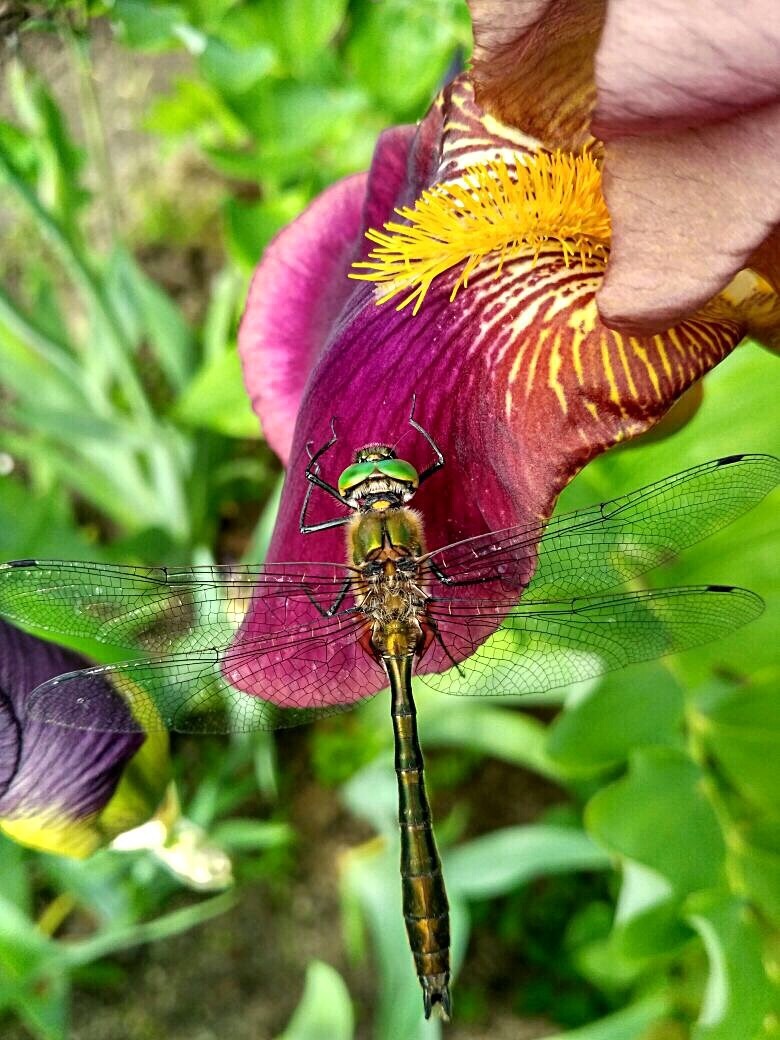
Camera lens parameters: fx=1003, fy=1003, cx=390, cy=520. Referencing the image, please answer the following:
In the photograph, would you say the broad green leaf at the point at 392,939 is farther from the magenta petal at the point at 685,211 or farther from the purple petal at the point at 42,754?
the magenta petal at the point at 685,211

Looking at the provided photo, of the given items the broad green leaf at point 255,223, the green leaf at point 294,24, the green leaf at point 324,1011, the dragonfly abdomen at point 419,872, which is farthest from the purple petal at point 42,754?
the green leaf at point 294,24

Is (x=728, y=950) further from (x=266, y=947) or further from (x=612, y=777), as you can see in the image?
(x=266, y=947)

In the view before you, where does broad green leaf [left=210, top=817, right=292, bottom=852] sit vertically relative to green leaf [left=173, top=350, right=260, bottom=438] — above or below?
below

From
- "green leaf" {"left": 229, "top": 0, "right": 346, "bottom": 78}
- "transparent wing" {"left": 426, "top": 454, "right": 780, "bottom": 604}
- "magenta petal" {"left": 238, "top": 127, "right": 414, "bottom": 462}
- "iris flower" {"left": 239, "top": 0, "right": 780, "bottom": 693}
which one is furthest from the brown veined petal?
"green leaf" {"left": 229, "top": 0, "right": 346, "bottom": 78}

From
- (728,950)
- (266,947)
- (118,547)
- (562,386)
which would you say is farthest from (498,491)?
(266,947)

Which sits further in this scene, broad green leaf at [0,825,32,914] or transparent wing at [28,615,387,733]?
broad green leaf at [0,825,32,914]

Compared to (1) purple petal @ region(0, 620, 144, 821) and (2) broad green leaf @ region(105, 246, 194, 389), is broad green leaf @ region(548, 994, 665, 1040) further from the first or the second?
(2) broad green leaf @ region(105, 246, 194, 389)

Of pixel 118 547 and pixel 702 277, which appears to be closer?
pixel 702 277

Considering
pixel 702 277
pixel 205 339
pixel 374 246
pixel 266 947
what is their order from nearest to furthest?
1. pixel 702 277
2. pixel 374 246
3. pixel 266 947
4. pixel 205 339
